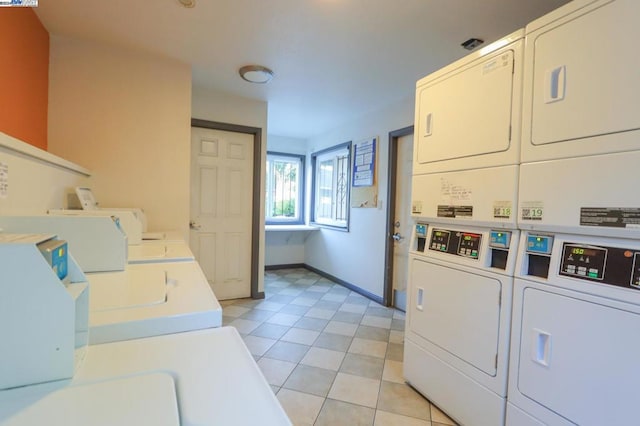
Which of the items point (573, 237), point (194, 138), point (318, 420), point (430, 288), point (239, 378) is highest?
point (194, 138)

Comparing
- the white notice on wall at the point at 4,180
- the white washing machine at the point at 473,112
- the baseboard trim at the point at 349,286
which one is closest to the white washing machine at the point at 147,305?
the white notice on wall at the point at 4,180

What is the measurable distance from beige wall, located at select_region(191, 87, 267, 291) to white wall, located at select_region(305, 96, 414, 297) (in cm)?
123

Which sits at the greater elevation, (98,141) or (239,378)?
(98,141)

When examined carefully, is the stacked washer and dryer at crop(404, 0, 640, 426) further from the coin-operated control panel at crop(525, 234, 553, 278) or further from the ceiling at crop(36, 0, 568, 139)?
the ceiling at crop(36, 0, 568, 139)

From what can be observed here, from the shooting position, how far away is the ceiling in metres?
1.85

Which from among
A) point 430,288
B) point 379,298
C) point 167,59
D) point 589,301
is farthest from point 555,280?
point 167,59

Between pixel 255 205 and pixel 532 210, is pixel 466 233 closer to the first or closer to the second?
pixel 532 210

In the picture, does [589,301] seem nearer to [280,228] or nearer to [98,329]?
[98,329]

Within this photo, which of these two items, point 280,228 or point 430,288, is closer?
point 430,288

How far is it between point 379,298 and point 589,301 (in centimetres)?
264

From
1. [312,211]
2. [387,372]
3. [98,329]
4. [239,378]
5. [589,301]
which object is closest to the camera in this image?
[239,378]

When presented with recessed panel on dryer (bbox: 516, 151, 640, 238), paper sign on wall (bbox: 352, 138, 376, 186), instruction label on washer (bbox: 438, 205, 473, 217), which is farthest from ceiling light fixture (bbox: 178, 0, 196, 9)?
paper sign on wall (bbox: 352, 138, 376, 186)

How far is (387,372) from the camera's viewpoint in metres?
2.19

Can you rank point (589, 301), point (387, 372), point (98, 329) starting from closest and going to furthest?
point (98, 329), point (589, 301), point (387, 372)
